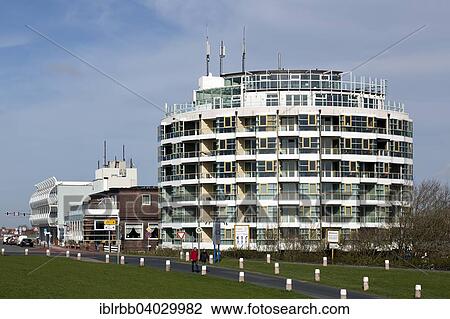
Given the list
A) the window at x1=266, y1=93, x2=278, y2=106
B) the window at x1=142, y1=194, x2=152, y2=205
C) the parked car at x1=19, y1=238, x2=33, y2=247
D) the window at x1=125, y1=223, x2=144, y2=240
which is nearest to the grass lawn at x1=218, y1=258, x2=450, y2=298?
the window at x1=266, y1=93, x2=278, y2=106

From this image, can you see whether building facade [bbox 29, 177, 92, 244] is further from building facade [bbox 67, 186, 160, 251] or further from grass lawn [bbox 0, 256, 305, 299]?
grass lawn [bbox 0, 256, 305, 299]

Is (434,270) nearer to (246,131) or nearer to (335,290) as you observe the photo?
(335,290)

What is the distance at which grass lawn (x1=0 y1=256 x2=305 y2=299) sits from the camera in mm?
37344

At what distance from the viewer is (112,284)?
42.7 meters

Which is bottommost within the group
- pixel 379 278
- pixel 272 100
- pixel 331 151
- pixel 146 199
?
pixel 379 278

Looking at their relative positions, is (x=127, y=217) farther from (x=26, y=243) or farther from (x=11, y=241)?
(x=11, y=241)

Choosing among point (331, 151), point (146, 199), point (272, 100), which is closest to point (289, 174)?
point (331, 151)

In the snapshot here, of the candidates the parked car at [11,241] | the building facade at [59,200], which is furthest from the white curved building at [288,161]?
the building facade at [59,200]

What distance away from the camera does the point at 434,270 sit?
6500 centimetres

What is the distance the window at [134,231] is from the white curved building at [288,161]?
65.4 ft

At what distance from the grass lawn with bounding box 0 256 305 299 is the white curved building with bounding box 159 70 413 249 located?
4303 cm

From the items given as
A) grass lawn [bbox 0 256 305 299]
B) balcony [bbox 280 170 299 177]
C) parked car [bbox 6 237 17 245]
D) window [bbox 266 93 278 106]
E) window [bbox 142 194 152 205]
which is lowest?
parked car [bbox 6 237 17 245]

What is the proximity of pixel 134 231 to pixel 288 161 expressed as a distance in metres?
35.1
